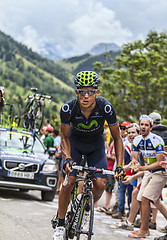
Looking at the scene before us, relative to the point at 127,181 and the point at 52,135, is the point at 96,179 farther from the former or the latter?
the point at 52,135

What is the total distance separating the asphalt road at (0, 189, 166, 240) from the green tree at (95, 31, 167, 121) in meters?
27.1

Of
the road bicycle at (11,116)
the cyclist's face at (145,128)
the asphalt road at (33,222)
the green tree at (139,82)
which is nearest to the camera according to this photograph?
the asphalt road at (33,222)

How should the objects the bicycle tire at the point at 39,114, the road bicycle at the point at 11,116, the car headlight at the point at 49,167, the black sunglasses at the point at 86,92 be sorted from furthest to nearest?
the bicycle tire at the point at 39,114
the road bicycle at the point at 11,116
the car headlight at the point at 49,167
the black sunglasses at the point at 86,92

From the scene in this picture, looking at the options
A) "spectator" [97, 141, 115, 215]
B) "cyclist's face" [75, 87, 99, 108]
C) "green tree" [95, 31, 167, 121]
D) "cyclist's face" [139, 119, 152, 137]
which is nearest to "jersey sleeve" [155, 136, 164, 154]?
"cyclist's face" [139, 119, 152, 137]

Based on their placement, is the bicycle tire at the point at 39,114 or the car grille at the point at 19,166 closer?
the car grille at the point at 19,166

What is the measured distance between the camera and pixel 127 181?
26.8ft

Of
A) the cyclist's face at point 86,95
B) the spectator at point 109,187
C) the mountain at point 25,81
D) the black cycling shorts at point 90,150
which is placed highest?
the mountain at point 25,81

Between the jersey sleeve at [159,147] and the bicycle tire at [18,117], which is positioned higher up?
the bicycle tire at [18,117]

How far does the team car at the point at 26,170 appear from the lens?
1062cm

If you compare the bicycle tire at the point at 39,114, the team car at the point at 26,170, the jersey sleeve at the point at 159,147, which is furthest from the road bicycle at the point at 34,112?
the jersey sleeve at the point at 159,147

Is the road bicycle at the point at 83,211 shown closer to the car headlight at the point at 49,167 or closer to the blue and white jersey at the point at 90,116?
the blue and white jersey at the point at 90,116

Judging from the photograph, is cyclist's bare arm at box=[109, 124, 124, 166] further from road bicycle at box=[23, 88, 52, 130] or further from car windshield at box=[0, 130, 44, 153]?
road bicycle at box=[23, 88, 52, 130]

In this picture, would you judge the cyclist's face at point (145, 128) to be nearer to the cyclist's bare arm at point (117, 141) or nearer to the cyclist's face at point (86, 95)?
the cyclist's bare arm at point (117, 141)

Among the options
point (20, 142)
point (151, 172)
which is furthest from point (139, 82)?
point (151, 172)
